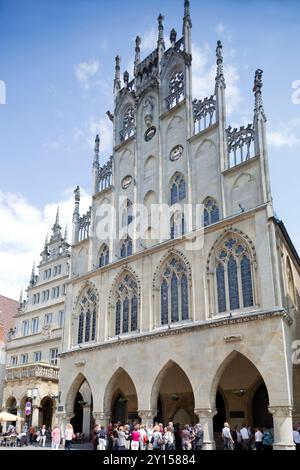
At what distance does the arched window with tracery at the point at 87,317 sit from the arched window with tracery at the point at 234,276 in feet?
32.0

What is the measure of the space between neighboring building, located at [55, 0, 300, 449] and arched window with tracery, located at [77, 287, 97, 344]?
0.09 m

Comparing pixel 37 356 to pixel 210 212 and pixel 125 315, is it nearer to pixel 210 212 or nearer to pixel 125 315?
pixel 125 315

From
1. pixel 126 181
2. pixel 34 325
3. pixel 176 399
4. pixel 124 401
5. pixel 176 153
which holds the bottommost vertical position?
pixel 124 401

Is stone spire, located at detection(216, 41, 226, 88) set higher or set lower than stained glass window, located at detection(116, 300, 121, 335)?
higher

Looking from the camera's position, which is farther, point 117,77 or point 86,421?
point 117,77

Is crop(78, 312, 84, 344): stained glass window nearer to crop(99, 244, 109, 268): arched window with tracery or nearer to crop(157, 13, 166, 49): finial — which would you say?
crop(99, 244, 109, 268): arched window with tracery

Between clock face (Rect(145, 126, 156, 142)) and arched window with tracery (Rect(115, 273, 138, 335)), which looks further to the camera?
clock face (Rect(145, 126, 156, 142))

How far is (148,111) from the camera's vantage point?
3116cm

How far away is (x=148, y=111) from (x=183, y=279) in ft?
41.8

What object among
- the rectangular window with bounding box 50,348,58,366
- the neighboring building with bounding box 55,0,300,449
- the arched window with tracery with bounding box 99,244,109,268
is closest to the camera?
the neighboring building with bounding box 55,0,300,449

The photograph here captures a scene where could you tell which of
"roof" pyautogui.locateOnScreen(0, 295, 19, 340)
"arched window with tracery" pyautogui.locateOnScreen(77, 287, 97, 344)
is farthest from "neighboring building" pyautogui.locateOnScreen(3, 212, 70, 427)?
"roof" pyautogui.locateOnScreen(0, 295, 19, 340)

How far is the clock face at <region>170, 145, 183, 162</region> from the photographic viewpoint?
2770 cm

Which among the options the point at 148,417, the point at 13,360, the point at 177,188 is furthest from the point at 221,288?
the point at 13,360
